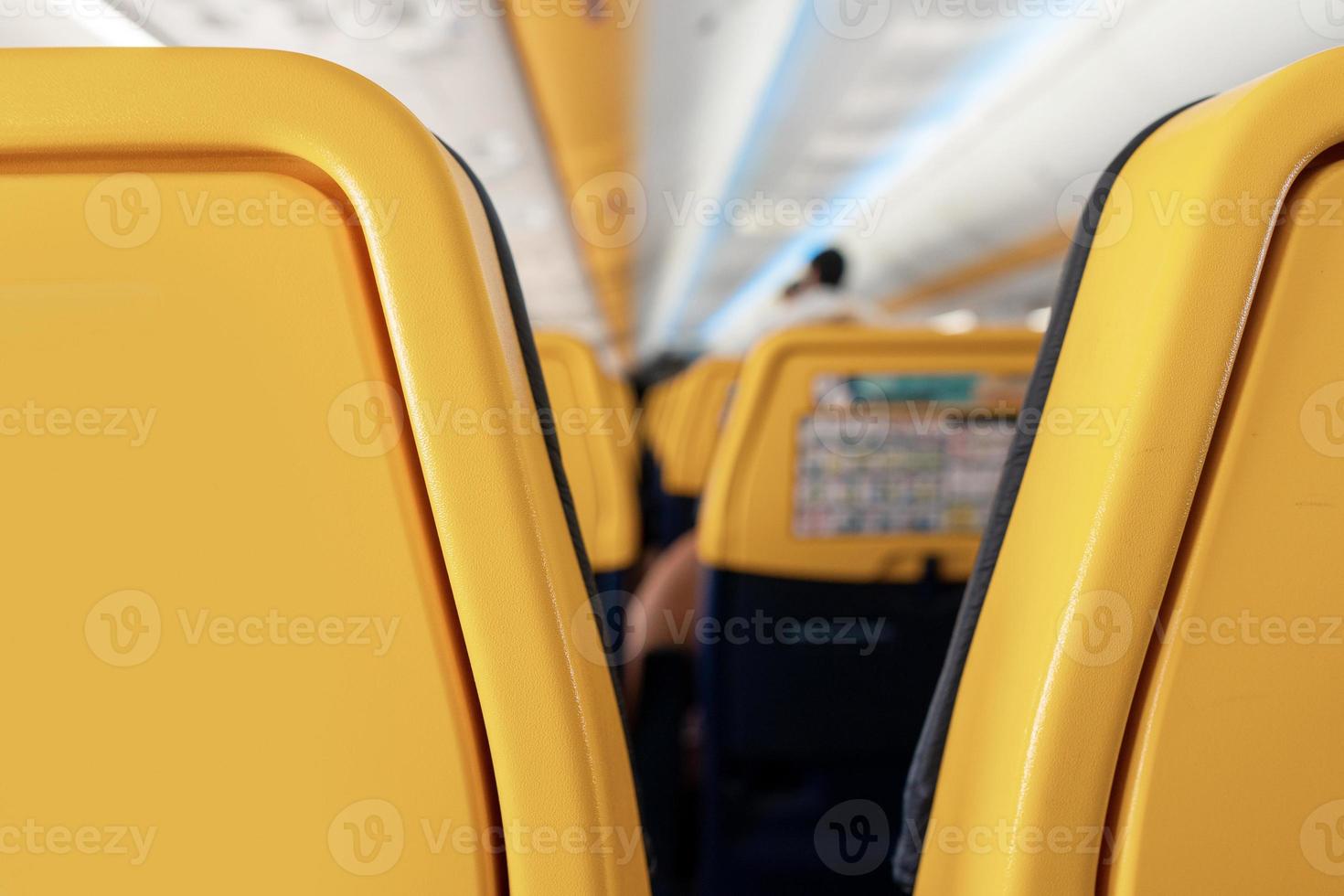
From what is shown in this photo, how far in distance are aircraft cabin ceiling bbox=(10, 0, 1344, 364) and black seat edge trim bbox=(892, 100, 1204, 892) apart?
114cm

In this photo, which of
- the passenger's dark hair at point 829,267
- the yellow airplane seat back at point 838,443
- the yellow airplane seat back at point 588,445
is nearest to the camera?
the yellow airplane seat back at point 838,443

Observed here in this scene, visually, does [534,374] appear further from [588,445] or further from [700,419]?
[700,419]

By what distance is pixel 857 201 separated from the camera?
866 cm

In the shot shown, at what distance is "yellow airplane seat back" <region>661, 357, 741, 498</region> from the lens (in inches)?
141

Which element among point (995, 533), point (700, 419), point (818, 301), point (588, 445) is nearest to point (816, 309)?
point (818, 301)

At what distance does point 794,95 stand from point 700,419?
3159 millimetres

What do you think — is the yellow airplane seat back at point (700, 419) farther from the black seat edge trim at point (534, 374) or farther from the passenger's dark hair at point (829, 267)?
the black seat edge trim at point (534, 374)

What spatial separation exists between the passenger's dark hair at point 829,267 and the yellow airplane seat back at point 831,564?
2.55 m

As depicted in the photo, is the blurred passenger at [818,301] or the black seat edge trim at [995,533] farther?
the blurred passenger at [818,301]

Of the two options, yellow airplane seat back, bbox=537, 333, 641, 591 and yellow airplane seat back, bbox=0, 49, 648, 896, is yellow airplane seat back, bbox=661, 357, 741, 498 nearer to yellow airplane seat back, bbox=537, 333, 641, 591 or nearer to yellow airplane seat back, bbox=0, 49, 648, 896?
yellow airplane seat back, bbox=537, 333, 641, 591

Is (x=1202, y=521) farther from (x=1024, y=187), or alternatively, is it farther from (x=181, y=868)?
(x=1024, y=187)

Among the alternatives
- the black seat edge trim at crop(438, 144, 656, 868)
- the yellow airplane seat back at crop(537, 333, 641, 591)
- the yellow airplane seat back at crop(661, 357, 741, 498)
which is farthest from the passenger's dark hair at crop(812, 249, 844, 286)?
the black seat edge trim at crop(438, 144, 656, 868)

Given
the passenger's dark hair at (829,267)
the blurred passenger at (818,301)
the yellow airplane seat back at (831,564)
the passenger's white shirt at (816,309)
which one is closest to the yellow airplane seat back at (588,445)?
the yellow airplane seat back at (831,564)

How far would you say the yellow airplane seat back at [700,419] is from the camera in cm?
358
